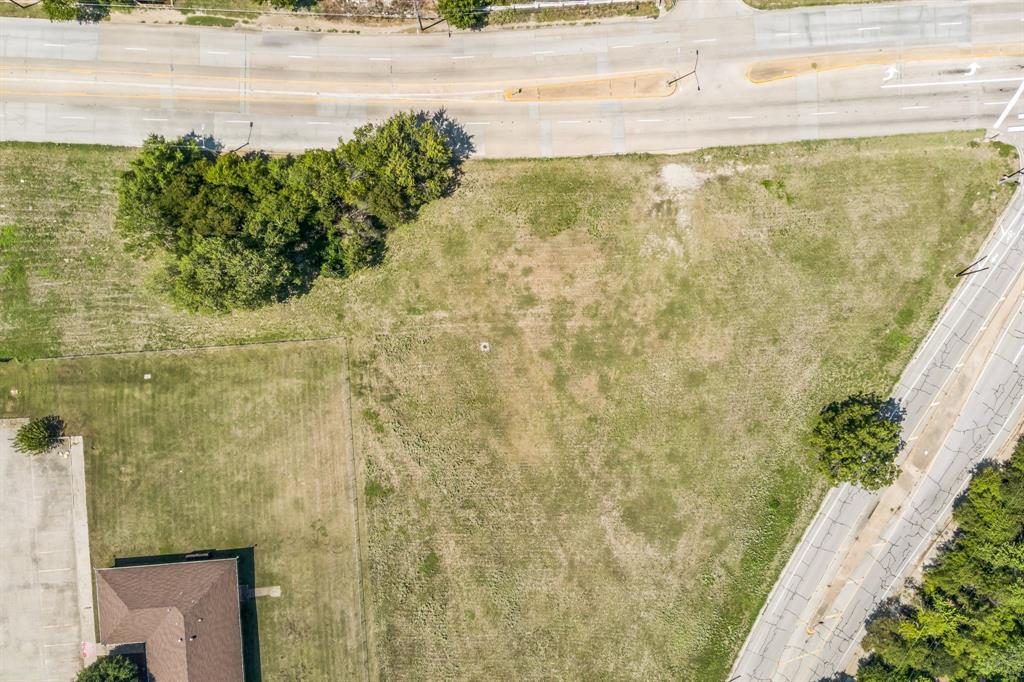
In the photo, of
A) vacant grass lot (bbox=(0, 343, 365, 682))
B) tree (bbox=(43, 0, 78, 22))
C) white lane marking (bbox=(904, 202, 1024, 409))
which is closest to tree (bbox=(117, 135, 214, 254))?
vacant grass lot (bbox=(0, 343, 365, 682))

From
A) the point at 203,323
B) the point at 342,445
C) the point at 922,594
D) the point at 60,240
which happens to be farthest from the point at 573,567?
the point at 60,240

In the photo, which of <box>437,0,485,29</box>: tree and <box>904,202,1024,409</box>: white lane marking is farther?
<box>904,202,1024,409</box>: white lane marking

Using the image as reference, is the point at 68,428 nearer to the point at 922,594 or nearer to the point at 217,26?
the point at 217,26

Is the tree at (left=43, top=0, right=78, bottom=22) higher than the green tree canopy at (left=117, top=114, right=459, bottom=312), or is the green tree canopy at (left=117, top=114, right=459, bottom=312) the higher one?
the tree at (left=43, top=0, right=78, bottom=22)

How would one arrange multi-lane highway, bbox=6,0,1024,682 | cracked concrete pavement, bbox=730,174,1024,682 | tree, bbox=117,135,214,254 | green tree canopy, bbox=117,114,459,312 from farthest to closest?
cracked concrete pavement, bbox=730,174,1024,682 < multi-lane highway, bbox=6,0,1024,682 < tree, bbox=117,135,214,254 < green tree canopy, bbox=117,114,459,312

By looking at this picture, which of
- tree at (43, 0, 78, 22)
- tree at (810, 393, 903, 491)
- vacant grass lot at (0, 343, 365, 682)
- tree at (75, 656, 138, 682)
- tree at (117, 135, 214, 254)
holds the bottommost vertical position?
tree at (75, 656, 138, 682)

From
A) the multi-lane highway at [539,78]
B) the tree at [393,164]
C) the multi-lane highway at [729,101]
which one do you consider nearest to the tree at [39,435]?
the multi-lane highway at [729,101]

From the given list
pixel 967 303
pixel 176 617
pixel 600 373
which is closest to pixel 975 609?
pixel 967 303

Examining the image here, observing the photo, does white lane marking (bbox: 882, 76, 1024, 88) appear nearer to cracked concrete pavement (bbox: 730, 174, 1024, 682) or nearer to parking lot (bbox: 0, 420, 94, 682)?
cracked concrete pavement (bbox: 730, 174, 1024, 682)
